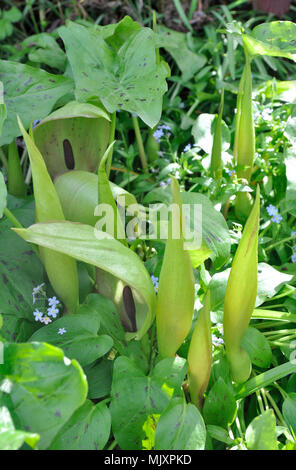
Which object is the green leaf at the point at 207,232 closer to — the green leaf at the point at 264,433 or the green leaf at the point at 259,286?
the green leaf at the point at 259,286

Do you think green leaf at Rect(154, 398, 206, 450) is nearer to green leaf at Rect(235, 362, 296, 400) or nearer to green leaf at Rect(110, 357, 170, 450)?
green leaf at Rect(110, 357, 170, 450)

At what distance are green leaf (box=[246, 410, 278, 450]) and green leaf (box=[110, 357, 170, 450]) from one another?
11 centimetres

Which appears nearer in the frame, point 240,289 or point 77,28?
point 240,289

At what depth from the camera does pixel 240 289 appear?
68 cm

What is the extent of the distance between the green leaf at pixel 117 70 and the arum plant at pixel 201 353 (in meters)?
0.34

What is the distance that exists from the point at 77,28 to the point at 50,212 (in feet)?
1.29

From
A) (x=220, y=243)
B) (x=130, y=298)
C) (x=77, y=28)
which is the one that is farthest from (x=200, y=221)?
(x=77, y=28)

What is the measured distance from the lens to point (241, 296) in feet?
2.26

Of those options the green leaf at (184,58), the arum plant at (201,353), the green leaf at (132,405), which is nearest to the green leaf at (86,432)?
the green leaf at (132,405)

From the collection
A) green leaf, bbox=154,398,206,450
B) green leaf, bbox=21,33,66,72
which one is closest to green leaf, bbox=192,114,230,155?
green leaf, bbox=21,33,66,72

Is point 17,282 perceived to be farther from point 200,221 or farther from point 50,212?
point 200,221

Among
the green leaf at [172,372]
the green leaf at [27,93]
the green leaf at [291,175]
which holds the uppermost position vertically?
the green leaf at [27,93]

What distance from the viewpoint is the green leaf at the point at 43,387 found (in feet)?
1.82

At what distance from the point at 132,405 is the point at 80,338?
0.37ft
